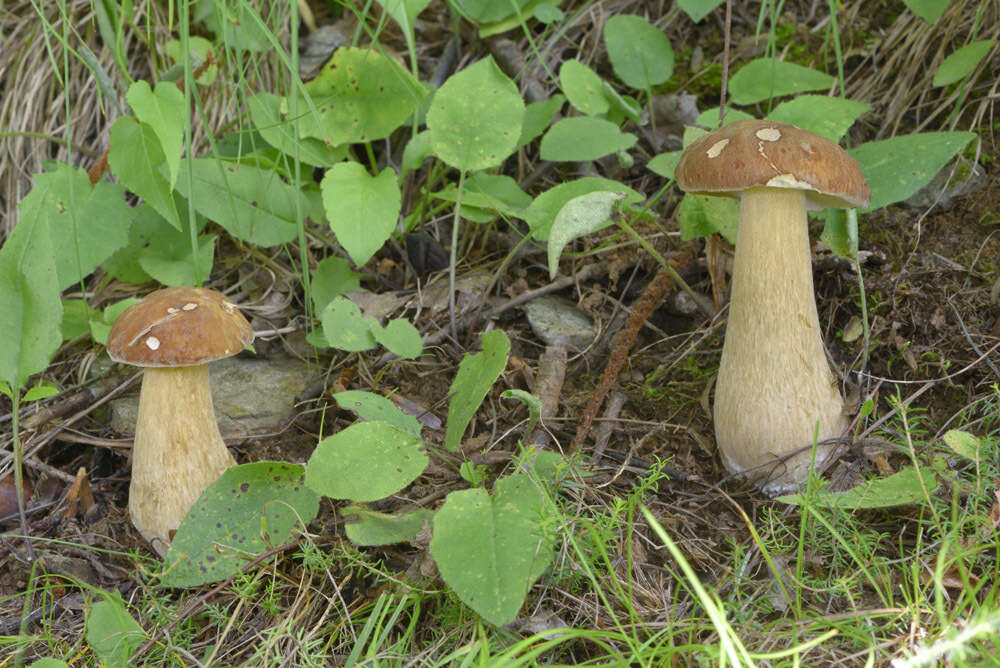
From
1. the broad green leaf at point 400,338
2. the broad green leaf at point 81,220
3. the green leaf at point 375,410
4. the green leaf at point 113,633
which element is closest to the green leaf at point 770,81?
the broad green leaf at point 400,338

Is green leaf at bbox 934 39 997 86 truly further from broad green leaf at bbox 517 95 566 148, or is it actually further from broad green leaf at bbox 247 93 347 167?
broad green leaf at bbox 247 93 347 167

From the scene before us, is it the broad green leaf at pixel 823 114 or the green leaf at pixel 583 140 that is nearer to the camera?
the broad green leaf at pixel 823 114

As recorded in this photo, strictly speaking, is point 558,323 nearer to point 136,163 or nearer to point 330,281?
point 330,281

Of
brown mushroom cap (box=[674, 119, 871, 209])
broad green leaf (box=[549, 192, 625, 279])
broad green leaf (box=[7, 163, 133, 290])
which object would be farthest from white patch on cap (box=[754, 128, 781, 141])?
broad green leaf (box=[7, 163, 133, 290])

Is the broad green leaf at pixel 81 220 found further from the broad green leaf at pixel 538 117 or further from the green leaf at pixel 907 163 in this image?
the green leaf at pixel 907 163

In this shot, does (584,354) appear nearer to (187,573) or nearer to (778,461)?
(778,461)
